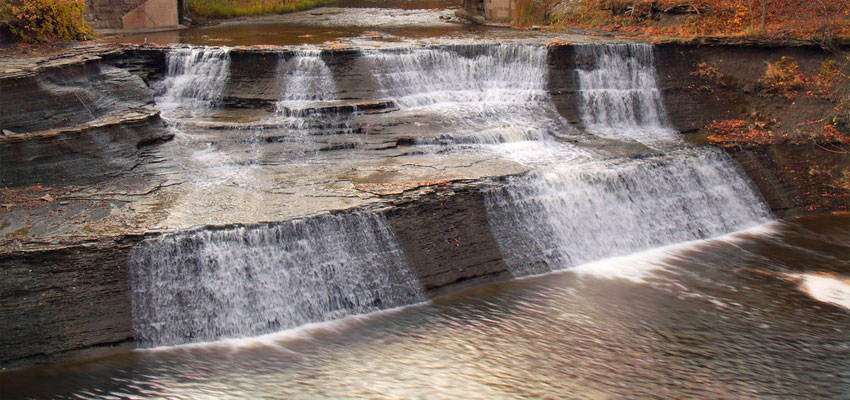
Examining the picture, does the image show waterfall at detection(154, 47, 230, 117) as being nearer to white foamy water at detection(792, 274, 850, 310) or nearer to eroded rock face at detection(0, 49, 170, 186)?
eroded rock face at detection(0, 49, 170, 186)

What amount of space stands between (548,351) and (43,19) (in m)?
12.6

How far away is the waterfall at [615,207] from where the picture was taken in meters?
9.69

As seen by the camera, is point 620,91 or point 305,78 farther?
point 620,91

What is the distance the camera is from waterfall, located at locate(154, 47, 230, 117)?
1277cm

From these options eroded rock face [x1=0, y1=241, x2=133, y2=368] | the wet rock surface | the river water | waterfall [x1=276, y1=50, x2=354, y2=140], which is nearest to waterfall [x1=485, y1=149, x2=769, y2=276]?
the river water

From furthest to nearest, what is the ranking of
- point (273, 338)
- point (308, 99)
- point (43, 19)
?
point (43, 19) < point (308, 99) < point (273, 338)

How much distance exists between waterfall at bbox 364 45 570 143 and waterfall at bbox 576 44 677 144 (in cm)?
81

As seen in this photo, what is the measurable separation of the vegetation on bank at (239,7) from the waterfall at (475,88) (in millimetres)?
11545

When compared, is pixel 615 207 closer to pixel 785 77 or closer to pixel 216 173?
pixel 785 77

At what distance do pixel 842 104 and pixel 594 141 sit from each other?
478cm

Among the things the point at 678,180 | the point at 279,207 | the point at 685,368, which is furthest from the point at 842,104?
the point at 279,207

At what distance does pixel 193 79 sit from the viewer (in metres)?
13.1

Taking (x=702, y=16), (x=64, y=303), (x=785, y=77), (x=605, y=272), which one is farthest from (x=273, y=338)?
(x=702, y=16)

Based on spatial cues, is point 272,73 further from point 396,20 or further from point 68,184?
point 396,20
